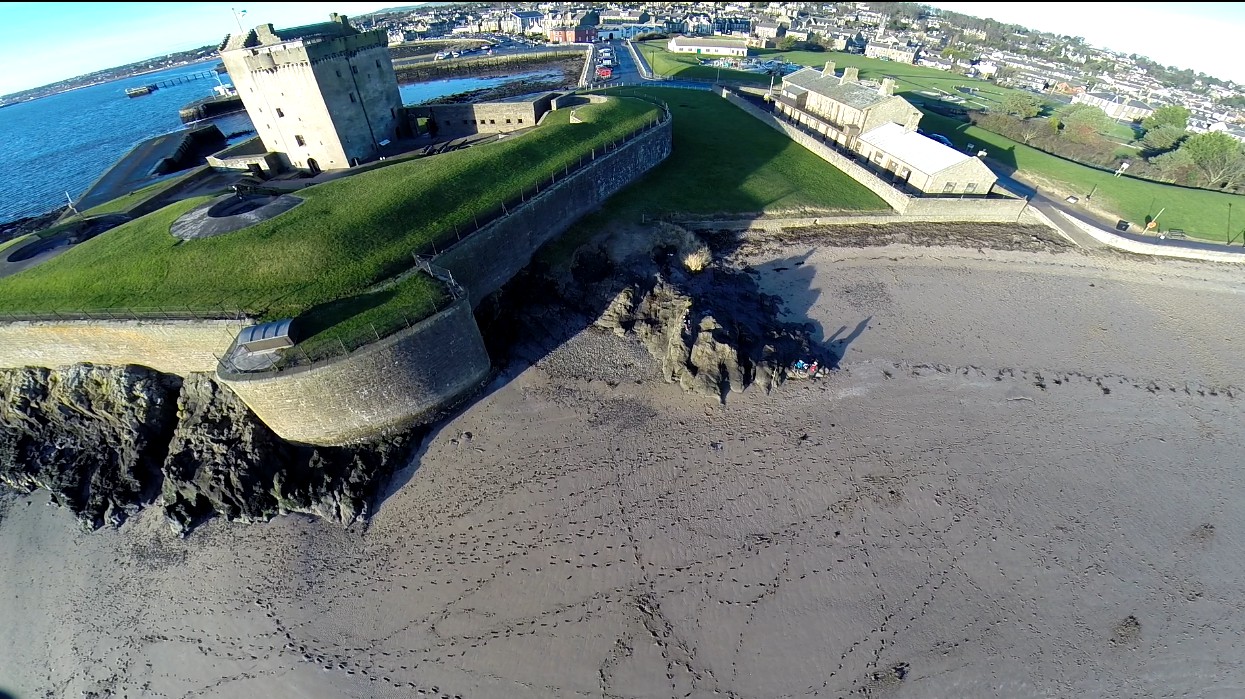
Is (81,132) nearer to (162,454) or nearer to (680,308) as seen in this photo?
(162,454)

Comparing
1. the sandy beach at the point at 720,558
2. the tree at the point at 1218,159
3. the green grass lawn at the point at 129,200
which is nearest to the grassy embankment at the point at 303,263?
the sandy beach at the point at 720,558

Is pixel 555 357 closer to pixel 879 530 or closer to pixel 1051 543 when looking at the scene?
pixel 879 530

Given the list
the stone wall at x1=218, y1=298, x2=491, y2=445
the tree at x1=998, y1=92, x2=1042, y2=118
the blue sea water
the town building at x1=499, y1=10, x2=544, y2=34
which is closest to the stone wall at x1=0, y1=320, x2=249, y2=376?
the stone wall at x1=218, y1=298, x2=491, y2=445

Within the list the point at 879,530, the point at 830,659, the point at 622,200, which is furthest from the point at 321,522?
the point at 622,200

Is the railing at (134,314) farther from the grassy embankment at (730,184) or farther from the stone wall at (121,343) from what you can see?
the grassy embankment at (730,184)

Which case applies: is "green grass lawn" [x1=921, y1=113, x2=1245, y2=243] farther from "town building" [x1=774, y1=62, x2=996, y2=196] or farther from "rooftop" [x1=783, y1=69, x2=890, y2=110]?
"rooftop" [x1=783, y1=69, x2=890, y2=110]
